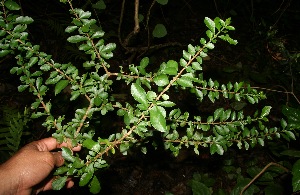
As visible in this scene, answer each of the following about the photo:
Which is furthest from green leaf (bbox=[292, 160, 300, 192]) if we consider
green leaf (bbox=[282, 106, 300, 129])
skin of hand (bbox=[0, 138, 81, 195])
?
skin of hand (bbox=[0, 138, 81, 195])

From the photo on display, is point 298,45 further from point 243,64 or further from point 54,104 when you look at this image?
point 54,104

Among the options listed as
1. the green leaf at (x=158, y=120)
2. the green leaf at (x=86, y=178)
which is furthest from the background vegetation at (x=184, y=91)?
the green leaf at (x=158, y=120)

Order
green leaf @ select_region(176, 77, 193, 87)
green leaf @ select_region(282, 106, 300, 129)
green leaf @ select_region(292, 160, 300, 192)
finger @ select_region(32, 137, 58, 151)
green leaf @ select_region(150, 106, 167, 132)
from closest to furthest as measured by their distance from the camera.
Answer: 1. green leaf @ select_region(150, 106, 167, 132)
2. green leaf @ select_region(176, 77, 193, 87)
3. finger @ select_region(32, 137, 58, 151)
4. green leaf @ select_region(292, 160, 300, 192)
5. green leaf @ select_region(282, 106, 300, 129)

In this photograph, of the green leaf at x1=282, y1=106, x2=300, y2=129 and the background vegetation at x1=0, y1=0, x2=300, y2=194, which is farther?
the background vegetation at x1=0, y1=0, x2=300, y2=194

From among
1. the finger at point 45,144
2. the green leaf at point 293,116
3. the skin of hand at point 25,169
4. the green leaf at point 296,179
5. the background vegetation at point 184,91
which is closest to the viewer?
the skin of hand at point 25,169

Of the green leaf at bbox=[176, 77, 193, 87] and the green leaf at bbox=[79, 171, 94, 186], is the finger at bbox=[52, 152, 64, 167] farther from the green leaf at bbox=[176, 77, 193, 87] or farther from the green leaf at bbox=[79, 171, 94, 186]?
the green leaf at bbox=[176, 77, 193, 87]

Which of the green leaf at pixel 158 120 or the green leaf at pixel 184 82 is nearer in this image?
the green leaf at pixel 158 120

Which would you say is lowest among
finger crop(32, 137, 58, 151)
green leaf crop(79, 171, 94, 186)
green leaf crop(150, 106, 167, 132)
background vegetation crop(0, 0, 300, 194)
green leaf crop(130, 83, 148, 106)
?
background vegetation crop(0, 0, 300, 194)

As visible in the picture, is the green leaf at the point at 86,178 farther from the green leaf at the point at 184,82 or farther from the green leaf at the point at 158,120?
the green leaf at the point at 184,82

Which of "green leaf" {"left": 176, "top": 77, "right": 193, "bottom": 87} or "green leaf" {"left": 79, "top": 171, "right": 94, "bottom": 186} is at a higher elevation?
"green leaf" {"left": 176, "top": 77, "right": 193, "bottom": 87}

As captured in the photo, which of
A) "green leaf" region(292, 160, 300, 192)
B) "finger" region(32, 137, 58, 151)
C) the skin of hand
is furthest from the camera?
"green leaf" region(292, 160, 300, 192)

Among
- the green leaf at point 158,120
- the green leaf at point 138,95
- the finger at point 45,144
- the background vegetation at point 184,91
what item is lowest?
the background vegetation at point 184,91
